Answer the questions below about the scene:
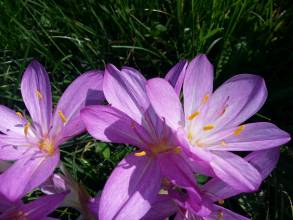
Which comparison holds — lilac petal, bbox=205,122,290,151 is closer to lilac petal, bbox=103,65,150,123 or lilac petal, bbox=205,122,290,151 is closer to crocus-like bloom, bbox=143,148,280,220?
crocus-like bloom, bbox=143,148,280,220

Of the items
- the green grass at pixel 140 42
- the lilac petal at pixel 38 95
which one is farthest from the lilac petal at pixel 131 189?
the green grass at pixel 140 42

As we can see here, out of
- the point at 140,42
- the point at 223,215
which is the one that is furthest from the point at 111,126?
the point at 140,42

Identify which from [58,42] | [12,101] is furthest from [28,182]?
[58,42]

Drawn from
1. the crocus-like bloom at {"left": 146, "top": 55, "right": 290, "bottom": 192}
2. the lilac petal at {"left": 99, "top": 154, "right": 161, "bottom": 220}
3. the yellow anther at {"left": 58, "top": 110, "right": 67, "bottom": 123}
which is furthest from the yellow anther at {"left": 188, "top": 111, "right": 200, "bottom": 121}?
the yellow anther at {"left": 58, "top": 110, "right": 67, "bottom": 123}

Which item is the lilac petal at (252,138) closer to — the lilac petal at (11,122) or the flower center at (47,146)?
the flower center at (47,146)

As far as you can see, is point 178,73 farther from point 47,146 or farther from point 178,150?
point 47,146

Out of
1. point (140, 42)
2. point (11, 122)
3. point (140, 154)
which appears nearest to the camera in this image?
point (140, 154)
